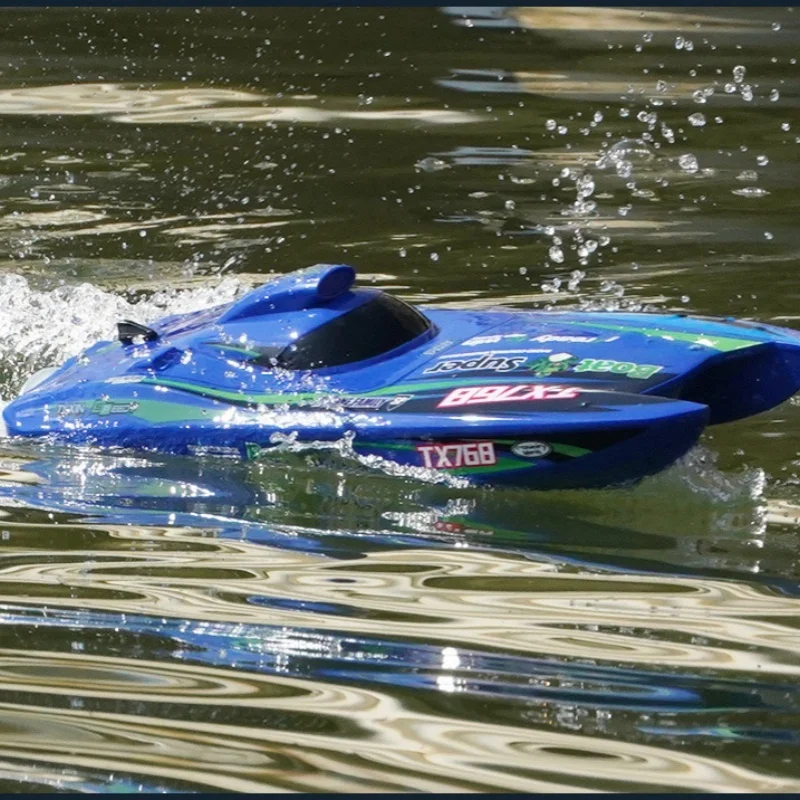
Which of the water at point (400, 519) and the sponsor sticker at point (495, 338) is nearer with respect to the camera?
the water at point (400, 519)

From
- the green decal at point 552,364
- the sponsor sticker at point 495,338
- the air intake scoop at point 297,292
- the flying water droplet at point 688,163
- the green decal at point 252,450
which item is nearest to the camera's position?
the green decal at point 552,364

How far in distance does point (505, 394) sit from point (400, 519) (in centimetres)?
72

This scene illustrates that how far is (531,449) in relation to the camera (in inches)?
265

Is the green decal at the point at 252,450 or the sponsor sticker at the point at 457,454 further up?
the sponsor sticker at the point at 457,454

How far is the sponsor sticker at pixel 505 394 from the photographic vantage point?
6746 millimetres

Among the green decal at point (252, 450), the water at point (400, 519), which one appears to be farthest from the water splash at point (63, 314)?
the green decal at point (252, 450)

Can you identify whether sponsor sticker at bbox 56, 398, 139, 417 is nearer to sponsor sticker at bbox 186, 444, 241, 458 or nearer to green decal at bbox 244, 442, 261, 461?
sponsor sticker at bbox 186, 444, 241, 458

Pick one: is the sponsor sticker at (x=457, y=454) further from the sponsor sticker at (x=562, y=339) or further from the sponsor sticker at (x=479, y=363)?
the sponsor sticker at (x=562, y=339)

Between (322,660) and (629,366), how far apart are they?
85.1 inches

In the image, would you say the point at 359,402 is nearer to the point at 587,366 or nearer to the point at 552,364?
the point at 552,364

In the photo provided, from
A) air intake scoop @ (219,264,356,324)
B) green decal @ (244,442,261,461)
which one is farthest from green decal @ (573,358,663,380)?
green decal @ (244,442,261,461)

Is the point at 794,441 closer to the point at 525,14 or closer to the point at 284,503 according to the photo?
the point at 284,503

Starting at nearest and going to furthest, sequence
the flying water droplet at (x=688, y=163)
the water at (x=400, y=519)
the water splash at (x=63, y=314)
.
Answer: the water at (x=400, y=519) < the water splash at (x=63, y=314) < the flying water droplet at (x=688, y=163)

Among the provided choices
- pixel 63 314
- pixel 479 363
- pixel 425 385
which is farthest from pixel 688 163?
pixel 425 385
